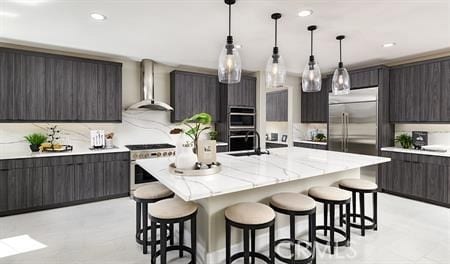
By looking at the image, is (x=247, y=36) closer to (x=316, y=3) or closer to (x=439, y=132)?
(x=316, y=3)

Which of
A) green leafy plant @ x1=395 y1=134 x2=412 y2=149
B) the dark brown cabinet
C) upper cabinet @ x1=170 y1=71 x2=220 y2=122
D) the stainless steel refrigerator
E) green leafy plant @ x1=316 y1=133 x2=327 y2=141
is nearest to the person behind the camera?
the dark brown cabinet

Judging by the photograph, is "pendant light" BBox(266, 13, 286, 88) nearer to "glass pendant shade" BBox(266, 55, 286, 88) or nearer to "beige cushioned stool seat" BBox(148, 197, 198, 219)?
"glass pendant shade" BBox(266, 55, 286, 88)

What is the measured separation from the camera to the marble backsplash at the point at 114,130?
3.83m

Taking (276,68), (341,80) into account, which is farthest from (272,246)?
(341,80)

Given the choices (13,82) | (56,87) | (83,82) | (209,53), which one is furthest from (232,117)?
(13,82)

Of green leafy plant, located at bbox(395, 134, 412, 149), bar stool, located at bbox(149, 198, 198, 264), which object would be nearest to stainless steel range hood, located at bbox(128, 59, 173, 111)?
bar stool, located at bbox(149, 198, 198, 264)

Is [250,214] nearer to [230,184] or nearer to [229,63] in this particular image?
[230,184]

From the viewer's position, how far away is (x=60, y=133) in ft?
13.8

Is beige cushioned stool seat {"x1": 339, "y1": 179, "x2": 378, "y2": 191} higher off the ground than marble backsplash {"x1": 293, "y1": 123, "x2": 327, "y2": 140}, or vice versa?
marble backsplash {"x1": 293, "y1": 123, "x2": 327, "y2": 140}

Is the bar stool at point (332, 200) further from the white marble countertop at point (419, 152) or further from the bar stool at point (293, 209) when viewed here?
the white marble countertop at point (419, 152)

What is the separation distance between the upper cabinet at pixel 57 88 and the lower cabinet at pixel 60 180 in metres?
0.69

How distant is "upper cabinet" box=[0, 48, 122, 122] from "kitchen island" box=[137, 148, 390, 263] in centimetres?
210

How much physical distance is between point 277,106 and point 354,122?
2.51 m

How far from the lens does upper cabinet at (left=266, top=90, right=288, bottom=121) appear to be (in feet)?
22.2
